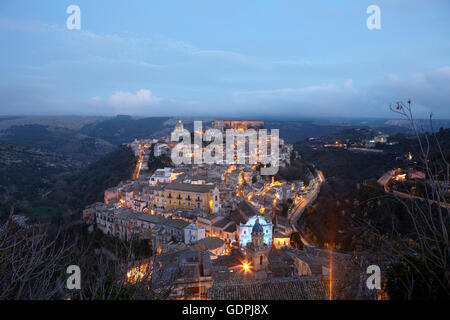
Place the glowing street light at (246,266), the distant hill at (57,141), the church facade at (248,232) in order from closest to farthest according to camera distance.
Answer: the glowing street light at (246,266) < the church facade at (248,232) < the distant hill at (57,141)

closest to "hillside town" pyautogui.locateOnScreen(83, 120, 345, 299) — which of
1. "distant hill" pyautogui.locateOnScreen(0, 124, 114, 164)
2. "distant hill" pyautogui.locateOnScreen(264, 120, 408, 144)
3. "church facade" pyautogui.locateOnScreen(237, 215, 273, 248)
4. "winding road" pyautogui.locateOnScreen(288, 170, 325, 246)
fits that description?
"church facade" pyautogui.locateOnScreen(237, 215, 273, 248)

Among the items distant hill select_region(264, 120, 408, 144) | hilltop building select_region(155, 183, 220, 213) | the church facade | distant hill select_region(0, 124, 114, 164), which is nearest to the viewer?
the church facade

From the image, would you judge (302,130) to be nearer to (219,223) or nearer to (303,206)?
(303,206)

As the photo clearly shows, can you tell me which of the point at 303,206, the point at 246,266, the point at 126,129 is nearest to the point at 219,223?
the point at 246,266

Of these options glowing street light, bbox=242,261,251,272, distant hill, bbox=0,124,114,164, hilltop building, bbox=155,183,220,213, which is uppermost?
distant hill, bbox=0,124,114,164

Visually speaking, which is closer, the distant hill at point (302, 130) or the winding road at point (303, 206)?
the winding road at point (303, 206)

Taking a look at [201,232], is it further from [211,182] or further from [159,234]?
[211,182]

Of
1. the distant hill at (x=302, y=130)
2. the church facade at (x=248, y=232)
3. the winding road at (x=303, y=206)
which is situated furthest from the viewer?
the distant hill at (x=302, y=130)

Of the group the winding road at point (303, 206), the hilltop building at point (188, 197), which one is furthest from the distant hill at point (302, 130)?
the hilltop building at point (188, 197)

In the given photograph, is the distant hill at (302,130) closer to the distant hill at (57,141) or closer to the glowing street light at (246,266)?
the distant hill at (57,141)

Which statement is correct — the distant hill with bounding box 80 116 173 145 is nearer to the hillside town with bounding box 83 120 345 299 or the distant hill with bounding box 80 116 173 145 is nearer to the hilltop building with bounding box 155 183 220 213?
the hillside town with bounding box 83 120 345 299
